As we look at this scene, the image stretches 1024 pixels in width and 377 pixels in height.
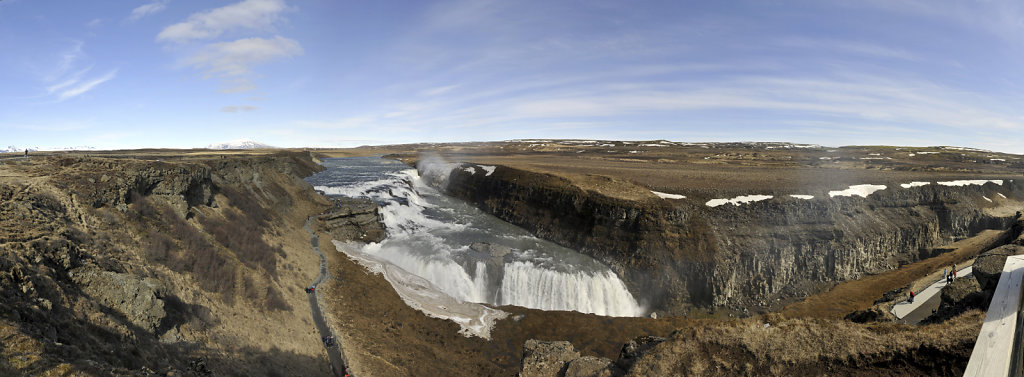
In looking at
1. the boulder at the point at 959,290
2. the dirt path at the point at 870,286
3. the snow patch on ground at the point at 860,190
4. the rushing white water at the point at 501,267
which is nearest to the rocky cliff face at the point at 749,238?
the snow patch on ground at the point at 860,190

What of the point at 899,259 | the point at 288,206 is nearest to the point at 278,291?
the point at 288,206

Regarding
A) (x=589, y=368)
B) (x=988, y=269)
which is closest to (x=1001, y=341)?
(x=589, y=368)

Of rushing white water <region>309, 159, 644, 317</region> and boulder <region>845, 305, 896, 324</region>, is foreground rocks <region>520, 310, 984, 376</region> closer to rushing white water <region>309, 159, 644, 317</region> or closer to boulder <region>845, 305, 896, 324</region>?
boulder <region>845, 305, 896, 324</region>

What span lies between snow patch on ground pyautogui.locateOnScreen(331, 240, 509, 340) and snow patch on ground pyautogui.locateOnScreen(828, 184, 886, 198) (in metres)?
28.5

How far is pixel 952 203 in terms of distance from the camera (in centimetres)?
3189

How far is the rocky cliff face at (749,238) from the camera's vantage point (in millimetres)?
23125

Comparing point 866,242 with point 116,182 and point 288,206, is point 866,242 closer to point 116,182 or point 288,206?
point 116,182

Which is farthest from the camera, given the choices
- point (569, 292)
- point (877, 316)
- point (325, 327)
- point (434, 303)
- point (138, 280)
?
point (569, 292)

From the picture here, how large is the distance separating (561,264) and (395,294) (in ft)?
37.2

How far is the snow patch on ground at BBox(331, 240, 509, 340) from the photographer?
1980 cm

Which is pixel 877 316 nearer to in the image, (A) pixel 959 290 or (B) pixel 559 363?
(A) pixel 959 290

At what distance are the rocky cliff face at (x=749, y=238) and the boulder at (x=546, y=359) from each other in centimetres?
1517

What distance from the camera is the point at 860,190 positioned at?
29250mm

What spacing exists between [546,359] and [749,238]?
21.3 m
